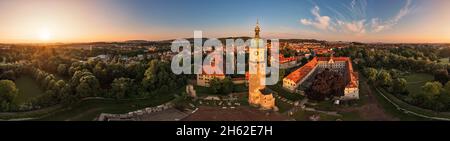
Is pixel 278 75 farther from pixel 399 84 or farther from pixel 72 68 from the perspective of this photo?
pixel 72 68

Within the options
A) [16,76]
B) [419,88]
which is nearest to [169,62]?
[16,76]

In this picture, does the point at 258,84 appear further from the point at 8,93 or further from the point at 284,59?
the point at 8,93

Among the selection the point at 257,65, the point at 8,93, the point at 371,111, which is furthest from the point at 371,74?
the point at 8,93

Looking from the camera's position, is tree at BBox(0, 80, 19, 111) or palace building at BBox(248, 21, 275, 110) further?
palace building at BBox(248, 21, 275, 110)

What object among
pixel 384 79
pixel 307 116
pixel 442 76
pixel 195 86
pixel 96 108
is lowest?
pixel 307 116

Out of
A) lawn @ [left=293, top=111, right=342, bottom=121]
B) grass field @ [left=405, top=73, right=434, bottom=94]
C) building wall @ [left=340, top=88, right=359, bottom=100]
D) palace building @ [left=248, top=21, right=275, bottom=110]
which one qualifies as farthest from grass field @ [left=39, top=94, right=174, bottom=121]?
grass field @ [left=405, top=73, right=434, bottom=94]

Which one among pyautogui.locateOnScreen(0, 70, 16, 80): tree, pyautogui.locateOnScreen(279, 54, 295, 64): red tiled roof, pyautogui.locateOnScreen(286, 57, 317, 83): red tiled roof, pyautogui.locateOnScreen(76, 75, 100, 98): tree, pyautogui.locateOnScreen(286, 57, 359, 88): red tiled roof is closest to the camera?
pyautogui.locateOnScreen(76, 75, 100, 98): tree

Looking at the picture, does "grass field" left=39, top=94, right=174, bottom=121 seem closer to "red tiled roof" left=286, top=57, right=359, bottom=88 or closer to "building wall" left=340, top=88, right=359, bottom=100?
"red tiled roof" left=286, top=57, right=359, bottom=88
